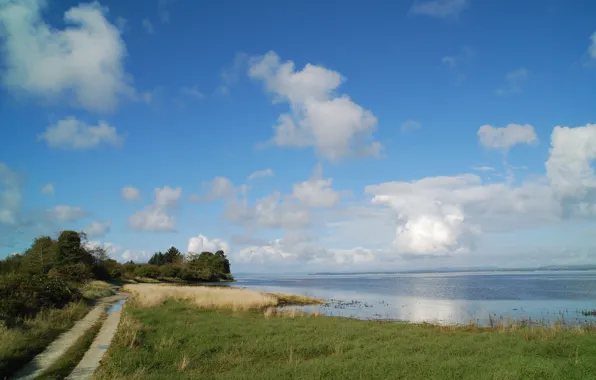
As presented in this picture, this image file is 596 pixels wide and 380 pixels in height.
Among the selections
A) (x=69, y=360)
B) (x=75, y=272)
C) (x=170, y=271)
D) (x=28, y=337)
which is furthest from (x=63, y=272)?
(x=170, y=271)

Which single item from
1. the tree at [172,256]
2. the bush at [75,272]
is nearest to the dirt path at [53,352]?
the bush at [75,272]

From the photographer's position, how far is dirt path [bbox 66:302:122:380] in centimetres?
1273

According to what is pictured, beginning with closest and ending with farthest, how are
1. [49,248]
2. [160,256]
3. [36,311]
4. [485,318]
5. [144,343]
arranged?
[144,343], [36,311], [485,318], [49,248], [160,256]

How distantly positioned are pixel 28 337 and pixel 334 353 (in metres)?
13.3

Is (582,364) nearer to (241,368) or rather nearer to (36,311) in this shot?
(241,368)

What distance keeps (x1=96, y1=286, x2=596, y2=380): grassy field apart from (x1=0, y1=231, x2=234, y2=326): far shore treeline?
27.2 feet

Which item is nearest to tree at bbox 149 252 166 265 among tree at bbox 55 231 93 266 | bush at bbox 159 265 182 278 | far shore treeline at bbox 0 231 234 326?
far shore treeline at bbox 0 231 234 326

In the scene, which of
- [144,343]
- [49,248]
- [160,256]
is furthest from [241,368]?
[160,256]

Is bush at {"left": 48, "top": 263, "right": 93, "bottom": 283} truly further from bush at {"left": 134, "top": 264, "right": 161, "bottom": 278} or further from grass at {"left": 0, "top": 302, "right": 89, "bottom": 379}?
bush at {"left": 134, "top": 264, "right": 161, "bottom": 278}

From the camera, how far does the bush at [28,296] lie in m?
21.7

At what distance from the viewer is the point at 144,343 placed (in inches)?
688

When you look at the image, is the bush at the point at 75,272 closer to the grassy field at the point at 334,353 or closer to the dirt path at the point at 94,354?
the dirt path at the point at 94,354

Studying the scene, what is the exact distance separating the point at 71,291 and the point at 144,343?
2097 cm

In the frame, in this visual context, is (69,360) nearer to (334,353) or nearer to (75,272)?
(334,353)
